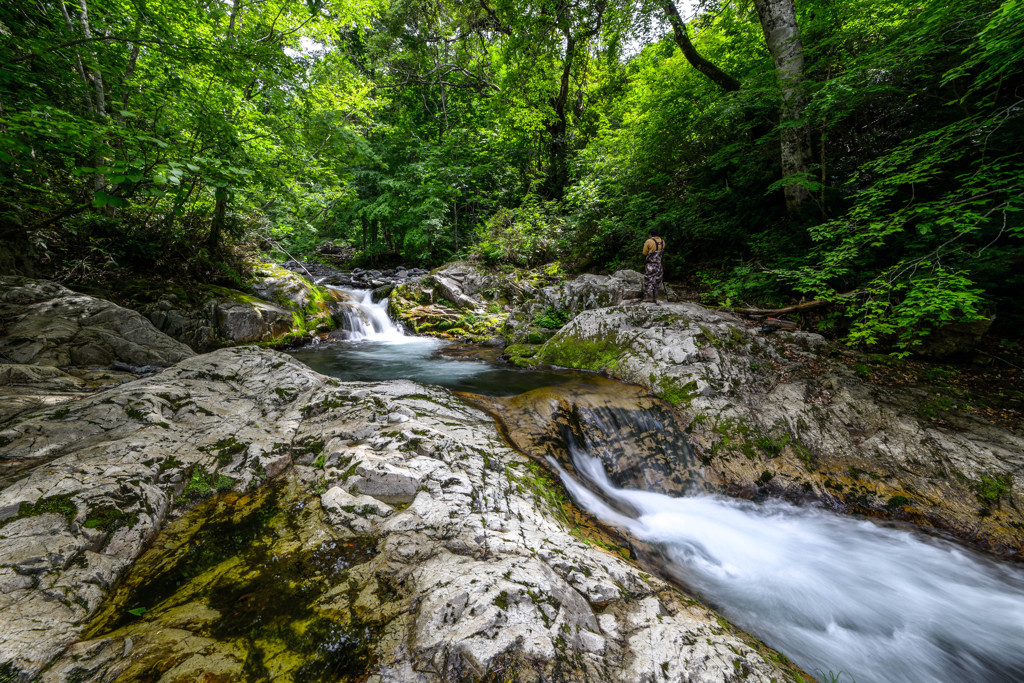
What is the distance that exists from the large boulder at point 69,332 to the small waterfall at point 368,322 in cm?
555

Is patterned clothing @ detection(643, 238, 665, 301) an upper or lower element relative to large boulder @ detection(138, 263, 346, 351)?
upper

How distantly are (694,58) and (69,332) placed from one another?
43.9ft

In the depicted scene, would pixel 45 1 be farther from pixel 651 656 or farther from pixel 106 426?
pixel 651 656

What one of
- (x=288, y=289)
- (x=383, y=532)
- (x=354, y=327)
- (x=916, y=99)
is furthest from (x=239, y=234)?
(x=916, y=99)

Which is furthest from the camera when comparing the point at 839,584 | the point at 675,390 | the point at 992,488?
the point at 675,390

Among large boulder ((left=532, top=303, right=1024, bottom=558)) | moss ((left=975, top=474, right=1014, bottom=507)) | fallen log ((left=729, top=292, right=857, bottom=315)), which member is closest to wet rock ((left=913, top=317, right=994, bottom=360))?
large boulder ((left=532, top=303, right=1024, bottom=558))

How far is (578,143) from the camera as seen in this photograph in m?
15.6

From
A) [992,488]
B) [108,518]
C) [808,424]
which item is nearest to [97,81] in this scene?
[108,518]

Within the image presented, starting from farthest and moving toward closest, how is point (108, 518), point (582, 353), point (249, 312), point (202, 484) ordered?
point (249, 312) < point (582, 353) < point (202, 484) < point (108, 518)

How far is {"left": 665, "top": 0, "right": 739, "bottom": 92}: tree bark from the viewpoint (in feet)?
26.9

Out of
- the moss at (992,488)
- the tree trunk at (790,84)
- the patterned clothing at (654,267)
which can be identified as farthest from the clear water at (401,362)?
the tree trunk at (790,84)

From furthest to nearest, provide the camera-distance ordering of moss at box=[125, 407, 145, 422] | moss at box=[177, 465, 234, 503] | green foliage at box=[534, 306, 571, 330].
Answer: green foliage at box=[534, 306, 571, 330] → moss at box=[125, 407, 145, 422] → moss at box=[177, 465, 234, 503]

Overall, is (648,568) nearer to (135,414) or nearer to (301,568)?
(301,568)

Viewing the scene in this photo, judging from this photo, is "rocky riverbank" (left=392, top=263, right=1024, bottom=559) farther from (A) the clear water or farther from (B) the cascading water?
(A) the clear water
